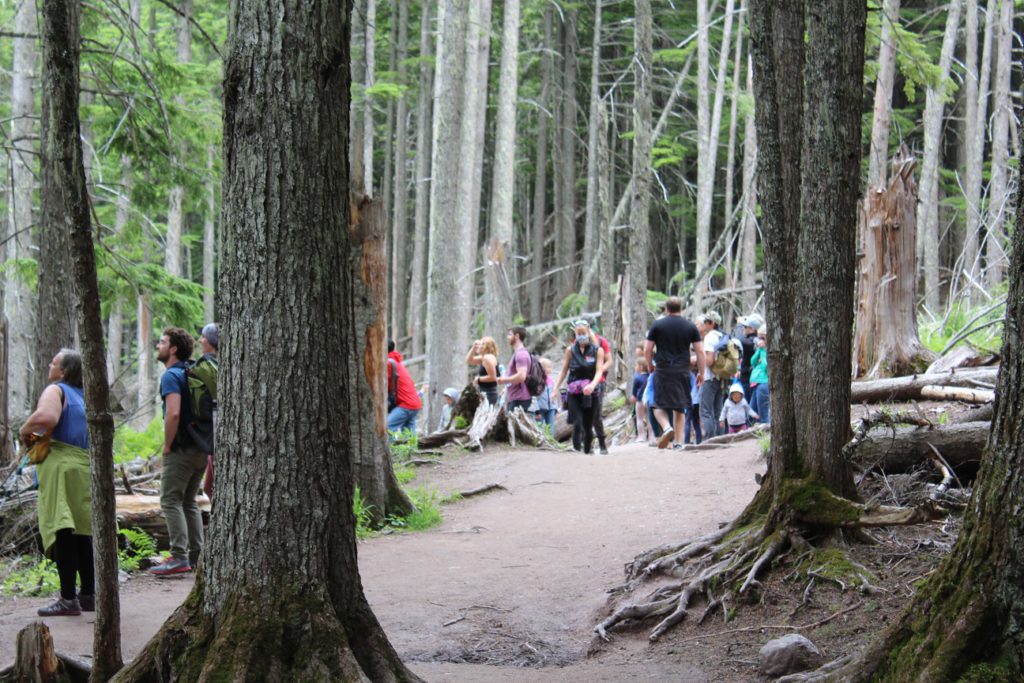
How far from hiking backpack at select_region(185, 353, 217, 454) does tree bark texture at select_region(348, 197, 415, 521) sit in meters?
2.43

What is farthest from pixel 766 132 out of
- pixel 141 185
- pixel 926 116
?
pixel 926 116

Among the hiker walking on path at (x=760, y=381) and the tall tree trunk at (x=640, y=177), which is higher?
the tall tree trunk at (x=640, y=177)

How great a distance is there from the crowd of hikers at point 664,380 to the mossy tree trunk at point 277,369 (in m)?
10.3

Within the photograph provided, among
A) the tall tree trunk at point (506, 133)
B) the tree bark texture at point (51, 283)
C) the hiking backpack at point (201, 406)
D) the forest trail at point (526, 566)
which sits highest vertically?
the tall tree trunk at point (506, 133)

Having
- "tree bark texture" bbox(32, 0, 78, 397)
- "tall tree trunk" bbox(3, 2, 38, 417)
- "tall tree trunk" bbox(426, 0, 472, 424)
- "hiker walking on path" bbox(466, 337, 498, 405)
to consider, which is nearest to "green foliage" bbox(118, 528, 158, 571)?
"tree bark texture" bbox(32, 0, 78, 397)

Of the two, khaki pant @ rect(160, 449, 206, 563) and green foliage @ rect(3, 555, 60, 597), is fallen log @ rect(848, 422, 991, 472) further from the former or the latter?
green foliage @ rect(3, 555, 60, 597)

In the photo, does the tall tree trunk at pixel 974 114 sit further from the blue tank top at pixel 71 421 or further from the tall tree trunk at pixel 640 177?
the blue tank top at pixel 71 421

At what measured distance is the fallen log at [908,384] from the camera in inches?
449

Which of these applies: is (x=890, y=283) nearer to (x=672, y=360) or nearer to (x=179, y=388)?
(x=672, y=360)

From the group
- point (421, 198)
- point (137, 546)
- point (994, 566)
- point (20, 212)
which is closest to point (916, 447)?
point (994, 566)

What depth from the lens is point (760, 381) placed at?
51.0 feet

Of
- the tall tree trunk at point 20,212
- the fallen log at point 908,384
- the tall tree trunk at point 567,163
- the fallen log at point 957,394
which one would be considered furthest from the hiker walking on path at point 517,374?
the tall tree trunk at point 567,163

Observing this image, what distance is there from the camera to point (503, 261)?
2250 cm

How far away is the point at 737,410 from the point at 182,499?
374 inches
